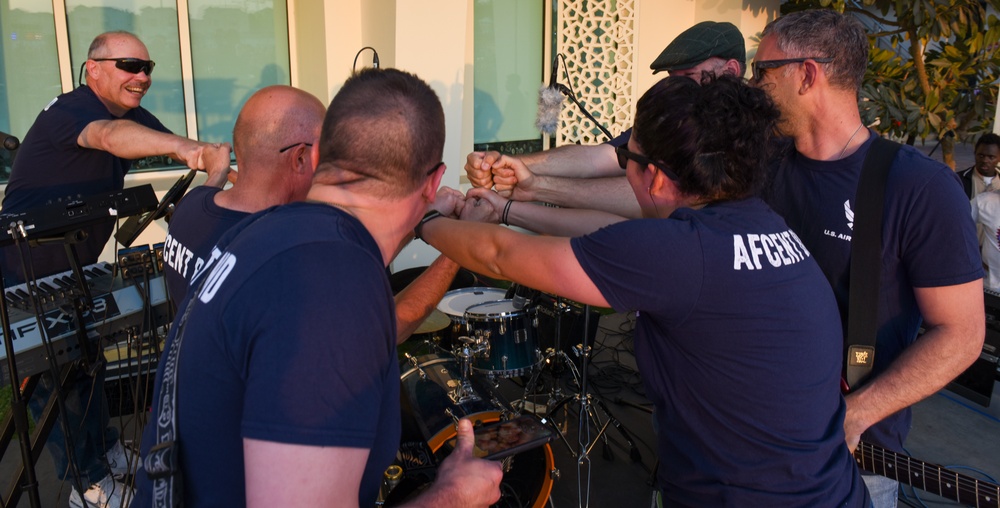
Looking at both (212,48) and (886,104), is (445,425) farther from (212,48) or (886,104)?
(886,104)

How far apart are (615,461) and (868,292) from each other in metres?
2.68

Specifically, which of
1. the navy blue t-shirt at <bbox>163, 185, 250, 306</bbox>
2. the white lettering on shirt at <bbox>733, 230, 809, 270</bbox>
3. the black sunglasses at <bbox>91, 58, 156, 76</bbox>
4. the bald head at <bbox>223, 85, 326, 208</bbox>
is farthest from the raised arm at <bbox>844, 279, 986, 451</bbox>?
the black sunglasses at <bbox>91, 58, 156, 76</bbox>

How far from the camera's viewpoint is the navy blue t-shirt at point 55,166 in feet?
11.6

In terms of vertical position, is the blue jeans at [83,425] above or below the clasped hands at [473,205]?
below

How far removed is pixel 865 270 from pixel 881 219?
0.16 m

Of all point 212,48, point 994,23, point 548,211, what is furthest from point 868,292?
point 994,23

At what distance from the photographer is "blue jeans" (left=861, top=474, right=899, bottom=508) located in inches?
88.6

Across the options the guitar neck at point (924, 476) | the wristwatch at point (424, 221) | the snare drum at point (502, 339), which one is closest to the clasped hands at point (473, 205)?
the wristwatch at point (424, 221)

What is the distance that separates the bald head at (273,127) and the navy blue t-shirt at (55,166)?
1.52 metres

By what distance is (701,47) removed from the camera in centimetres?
303

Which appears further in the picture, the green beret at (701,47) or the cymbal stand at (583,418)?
the cymbal stand at (583,418)

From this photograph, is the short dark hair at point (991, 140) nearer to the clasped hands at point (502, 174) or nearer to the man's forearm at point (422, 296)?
the clasped hands at point (502, 174)

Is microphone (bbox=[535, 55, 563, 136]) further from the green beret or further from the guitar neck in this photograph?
the guitar neck

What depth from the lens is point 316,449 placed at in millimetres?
1028
